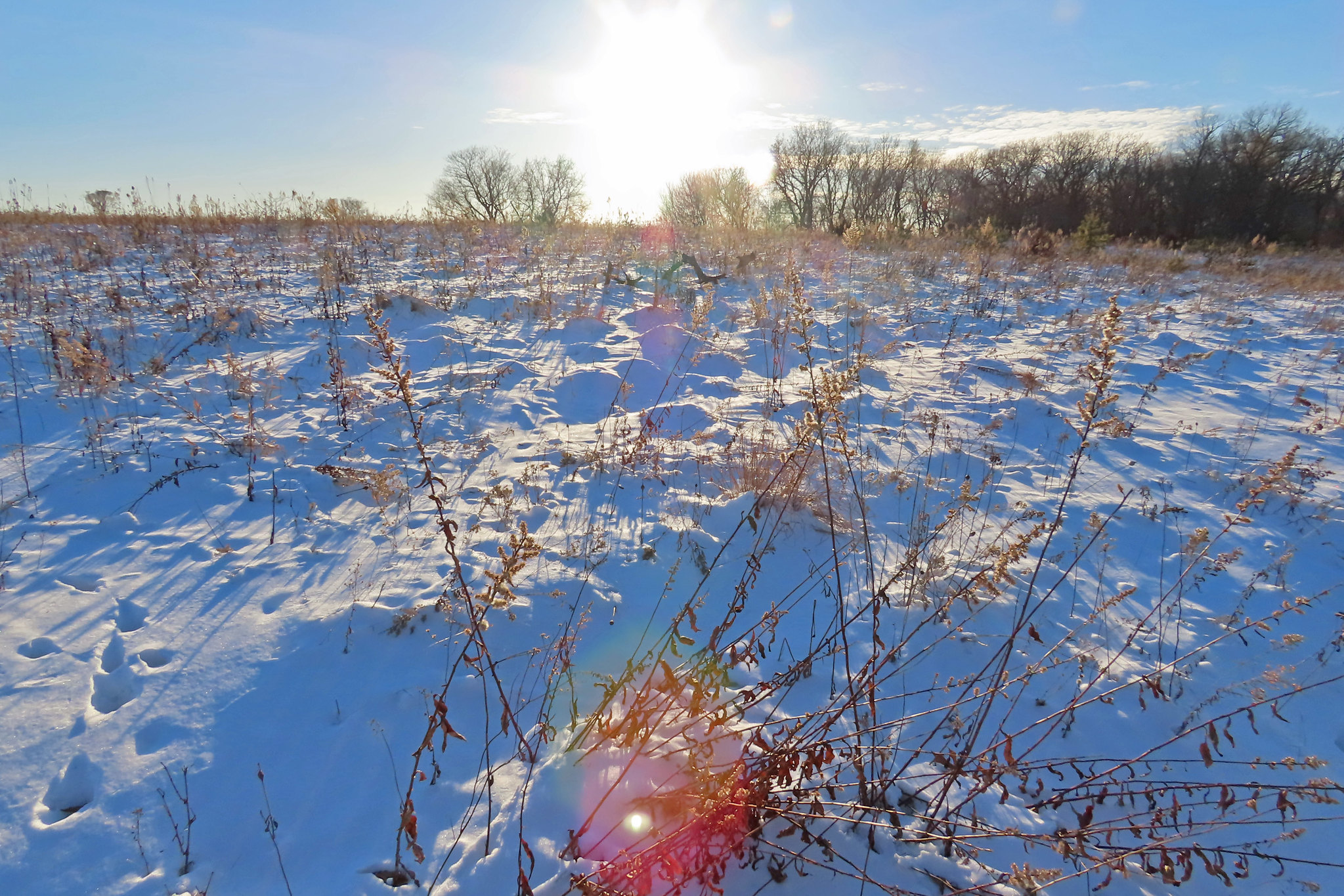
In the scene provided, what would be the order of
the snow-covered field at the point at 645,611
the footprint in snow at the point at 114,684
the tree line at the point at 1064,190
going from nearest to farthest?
the snow-covered field at the point at 645,611 → the footprint in snow at the point at 114,684 → the tree line at the point at 1064,190

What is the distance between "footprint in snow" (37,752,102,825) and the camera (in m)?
1.73

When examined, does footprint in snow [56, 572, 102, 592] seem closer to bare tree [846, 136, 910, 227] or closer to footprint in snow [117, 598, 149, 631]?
footprint in snow [117, 598, 149, 631]

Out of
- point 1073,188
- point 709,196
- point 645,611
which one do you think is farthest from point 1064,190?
point 645,611

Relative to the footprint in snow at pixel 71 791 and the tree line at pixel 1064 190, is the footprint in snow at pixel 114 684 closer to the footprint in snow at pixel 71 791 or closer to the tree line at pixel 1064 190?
the footprint in snow at pixel 71 791

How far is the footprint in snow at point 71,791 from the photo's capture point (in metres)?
1.73

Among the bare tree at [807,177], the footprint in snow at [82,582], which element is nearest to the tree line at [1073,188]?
the bare tree at [807,177]

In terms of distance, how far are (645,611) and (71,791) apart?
6.48 feet

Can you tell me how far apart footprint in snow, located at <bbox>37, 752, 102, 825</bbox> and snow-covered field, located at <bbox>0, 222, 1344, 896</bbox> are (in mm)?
11

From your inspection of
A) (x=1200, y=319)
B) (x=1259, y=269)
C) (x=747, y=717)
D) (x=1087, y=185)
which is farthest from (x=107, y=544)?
(x=1087, y=185)

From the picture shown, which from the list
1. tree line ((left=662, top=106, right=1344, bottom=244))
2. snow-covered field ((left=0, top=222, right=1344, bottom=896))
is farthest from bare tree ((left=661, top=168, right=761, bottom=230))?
snow-covered field ((left=0, top=222, right=1344, bottom=896))

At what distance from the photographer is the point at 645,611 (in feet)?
9.09

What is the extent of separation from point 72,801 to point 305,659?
27.6 inches

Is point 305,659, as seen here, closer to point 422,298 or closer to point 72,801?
point 72,801

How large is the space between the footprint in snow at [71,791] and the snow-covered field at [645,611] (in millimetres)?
11
